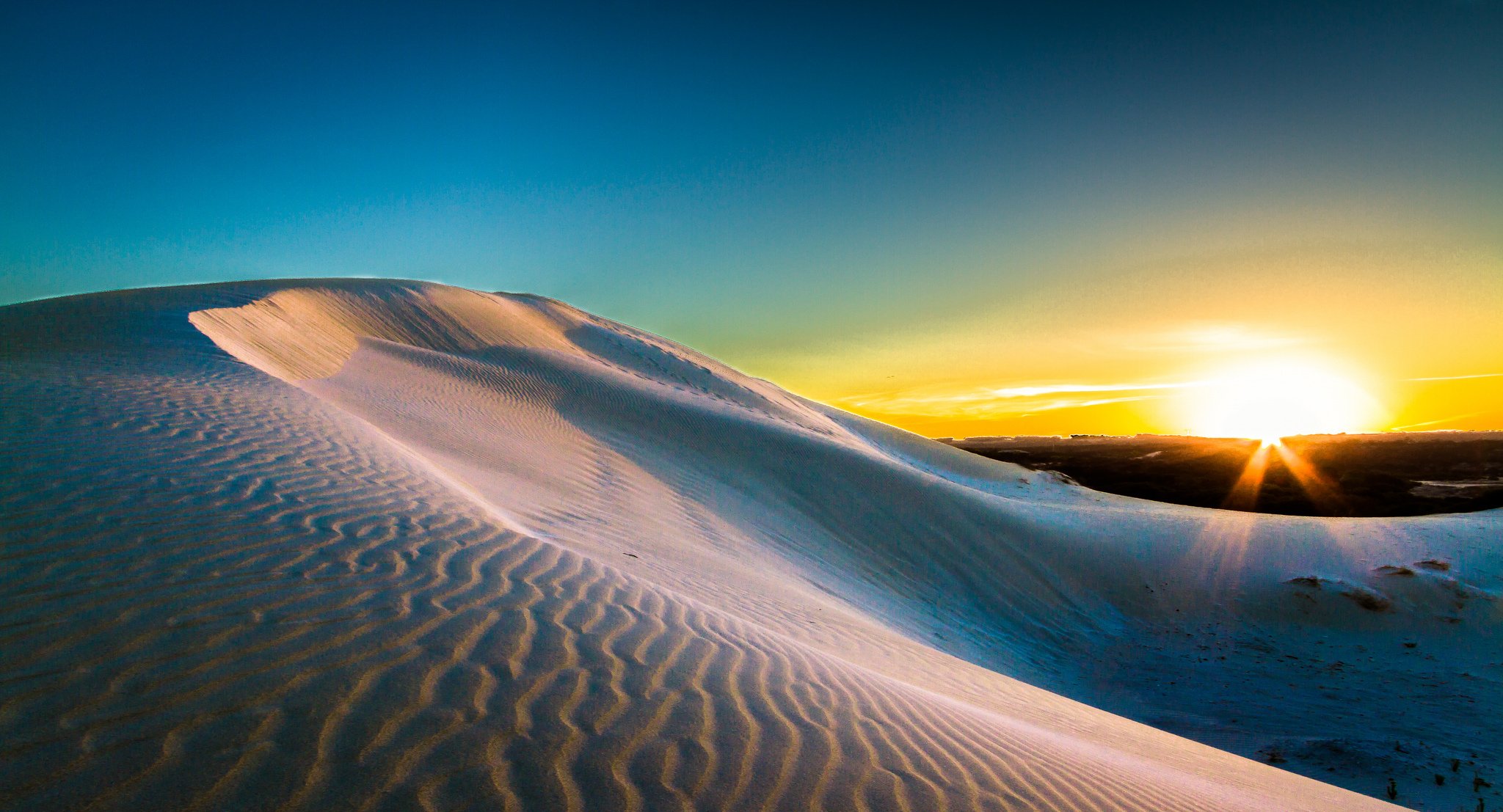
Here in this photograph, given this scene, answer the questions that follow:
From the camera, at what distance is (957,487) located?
60.6 feet

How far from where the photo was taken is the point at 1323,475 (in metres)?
33.9

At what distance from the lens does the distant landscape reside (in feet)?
84.4

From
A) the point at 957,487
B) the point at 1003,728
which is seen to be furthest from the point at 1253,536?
the point at 1003,728

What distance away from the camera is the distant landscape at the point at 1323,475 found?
2573 centimetres

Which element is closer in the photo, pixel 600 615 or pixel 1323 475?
pixel 600 615

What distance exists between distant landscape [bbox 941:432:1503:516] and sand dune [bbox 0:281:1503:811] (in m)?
9.98

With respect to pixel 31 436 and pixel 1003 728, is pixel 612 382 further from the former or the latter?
pixel 1003 728

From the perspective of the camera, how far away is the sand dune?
2.72 metres

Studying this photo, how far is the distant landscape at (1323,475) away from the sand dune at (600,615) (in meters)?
9.98

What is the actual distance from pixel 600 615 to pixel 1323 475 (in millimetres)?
40923

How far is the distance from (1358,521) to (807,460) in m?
14.1

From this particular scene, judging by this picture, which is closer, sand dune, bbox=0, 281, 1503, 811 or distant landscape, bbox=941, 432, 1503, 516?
sand dune, bbox=0, 281, 1503, 811

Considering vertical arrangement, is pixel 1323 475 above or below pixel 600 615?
above

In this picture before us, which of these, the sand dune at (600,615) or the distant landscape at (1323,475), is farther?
the distant landscape at (1323,475)
